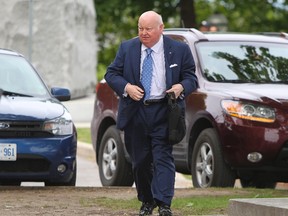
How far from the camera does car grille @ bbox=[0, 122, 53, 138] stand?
13.4m

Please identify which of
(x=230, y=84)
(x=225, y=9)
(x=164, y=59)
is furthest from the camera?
(x=225, y=9)

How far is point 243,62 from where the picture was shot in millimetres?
14734

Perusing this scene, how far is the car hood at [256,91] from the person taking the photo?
1344 cm

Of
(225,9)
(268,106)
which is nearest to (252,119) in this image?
(268,106)

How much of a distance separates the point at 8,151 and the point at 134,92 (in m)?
3.17

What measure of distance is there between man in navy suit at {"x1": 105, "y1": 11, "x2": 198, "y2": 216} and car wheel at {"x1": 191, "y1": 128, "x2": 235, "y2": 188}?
2918 mm

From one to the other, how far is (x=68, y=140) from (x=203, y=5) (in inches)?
1349

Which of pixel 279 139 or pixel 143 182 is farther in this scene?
pixel 279 139

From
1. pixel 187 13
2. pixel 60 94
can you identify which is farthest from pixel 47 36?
pixel 60 94

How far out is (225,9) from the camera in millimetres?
44875

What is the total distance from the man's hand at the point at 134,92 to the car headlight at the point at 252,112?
9.90ft

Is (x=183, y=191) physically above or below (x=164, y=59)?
below

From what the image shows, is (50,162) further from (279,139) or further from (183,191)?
(279,139)

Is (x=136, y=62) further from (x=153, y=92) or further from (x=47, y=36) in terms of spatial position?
(x=47, y=36)
